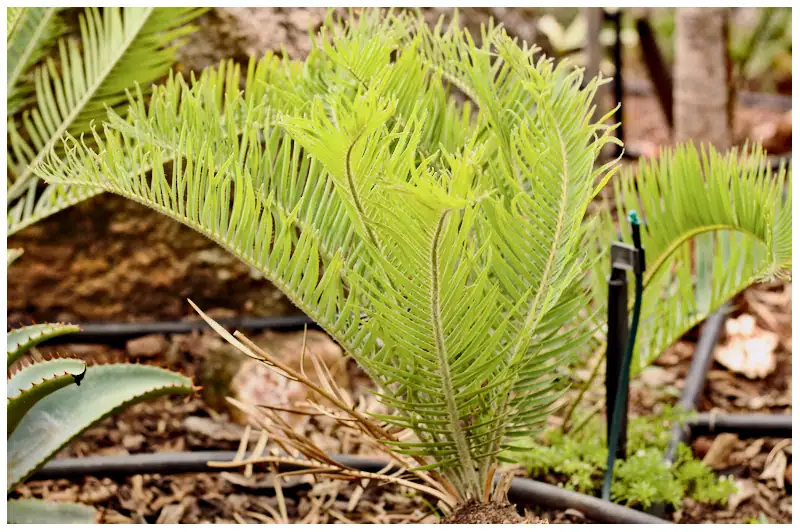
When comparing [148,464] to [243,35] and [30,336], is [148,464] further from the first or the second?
[243,35]

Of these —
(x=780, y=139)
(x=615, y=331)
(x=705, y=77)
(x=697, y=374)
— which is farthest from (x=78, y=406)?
(x=780, y=139)

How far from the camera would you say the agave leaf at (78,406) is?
1.59m

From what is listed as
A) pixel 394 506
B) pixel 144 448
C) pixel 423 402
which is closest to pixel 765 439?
pixel 394 506

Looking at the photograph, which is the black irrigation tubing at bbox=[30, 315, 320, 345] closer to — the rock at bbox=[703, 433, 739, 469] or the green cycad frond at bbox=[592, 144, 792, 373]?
the green cycad frond at bbox=[592, 144, 792, 373]

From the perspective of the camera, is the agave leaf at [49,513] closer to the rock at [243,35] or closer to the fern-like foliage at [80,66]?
the fern-like foliage at [80,66]

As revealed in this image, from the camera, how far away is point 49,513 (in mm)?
1630

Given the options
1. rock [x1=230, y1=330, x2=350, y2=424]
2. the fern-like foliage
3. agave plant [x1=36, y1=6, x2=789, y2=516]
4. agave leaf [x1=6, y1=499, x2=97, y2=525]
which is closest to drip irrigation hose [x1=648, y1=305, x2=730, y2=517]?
agave plant [x1=36, y1=6, x2=789, y2=516]

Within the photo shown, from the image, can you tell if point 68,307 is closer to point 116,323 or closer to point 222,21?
point 116,323

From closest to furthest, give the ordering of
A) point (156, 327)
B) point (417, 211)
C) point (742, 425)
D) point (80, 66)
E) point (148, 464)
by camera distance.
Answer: point (417, 211) → point (148, 464) → point (80, 66) → point (742, 425) → point (156, 327)

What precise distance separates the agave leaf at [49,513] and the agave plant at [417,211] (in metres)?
0.66

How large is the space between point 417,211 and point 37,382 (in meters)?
0.87

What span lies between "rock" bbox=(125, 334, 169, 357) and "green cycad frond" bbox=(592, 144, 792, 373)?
51.8 inches

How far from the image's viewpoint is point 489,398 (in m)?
1.53

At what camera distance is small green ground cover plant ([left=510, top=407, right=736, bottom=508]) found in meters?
1.80
